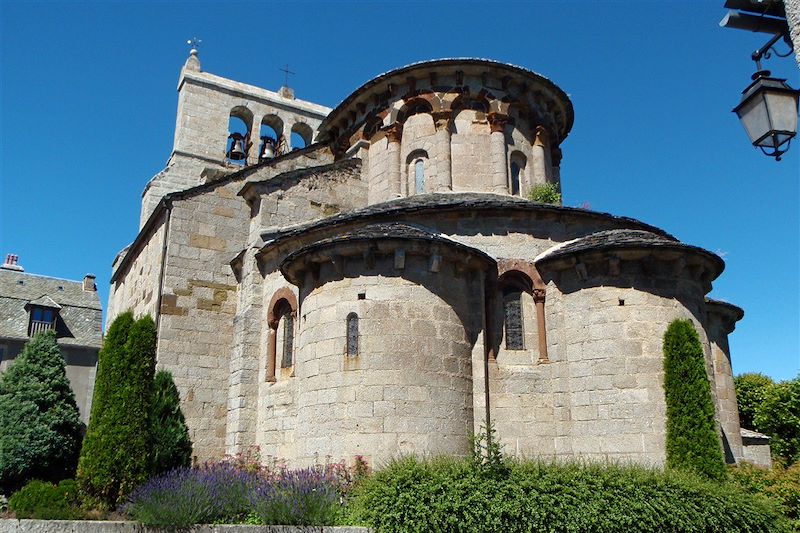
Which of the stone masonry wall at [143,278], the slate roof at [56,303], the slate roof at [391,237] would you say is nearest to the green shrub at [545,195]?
the slate roof at [391,237]

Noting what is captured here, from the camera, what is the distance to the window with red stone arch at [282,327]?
15.3m

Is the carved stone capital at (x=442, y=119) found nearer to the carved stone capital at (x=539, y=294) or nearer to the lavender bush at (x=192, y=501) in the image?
the carved stone capital at (x=539, y=294)

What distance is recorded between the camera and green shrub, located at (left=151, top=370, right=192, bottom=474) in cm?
1411

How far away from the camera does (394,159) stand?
60.8 feet

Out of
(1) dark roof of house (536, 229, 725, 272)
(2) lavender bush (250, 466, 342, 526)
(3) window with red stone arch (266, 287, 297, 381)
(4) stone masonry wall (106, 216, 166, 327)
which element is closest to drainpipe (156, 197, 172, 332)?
(4) stone masonry wall (106, 216, 166, 327)

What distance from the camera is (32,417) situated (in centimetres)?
1659

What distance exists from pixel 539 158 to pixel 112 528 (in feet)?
48.0

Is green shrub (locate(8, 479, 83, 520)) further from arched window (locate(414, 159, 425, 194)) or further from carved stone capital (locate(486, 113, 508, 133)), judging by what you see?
carved stone capital (locate(486, 113, 508, 133))

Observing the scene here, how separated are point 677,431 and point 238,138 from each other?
809 inches

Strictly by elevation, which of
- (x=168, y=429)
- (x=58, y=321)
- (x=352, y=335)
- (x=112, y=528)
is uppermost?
(x=58, y=321)

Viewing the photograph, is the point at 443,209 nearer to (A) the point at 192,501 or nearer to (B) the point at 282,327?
(B) the point at 282,327

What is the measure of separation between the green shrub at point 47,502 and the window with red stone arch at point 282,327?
4.73m

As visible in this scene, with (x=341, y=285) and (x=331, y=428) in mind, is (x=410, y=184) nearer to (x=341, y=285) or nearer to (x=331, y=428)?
(x=341, y=285)

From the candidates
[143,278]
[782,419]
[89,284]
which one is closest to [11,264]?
[89,284]
